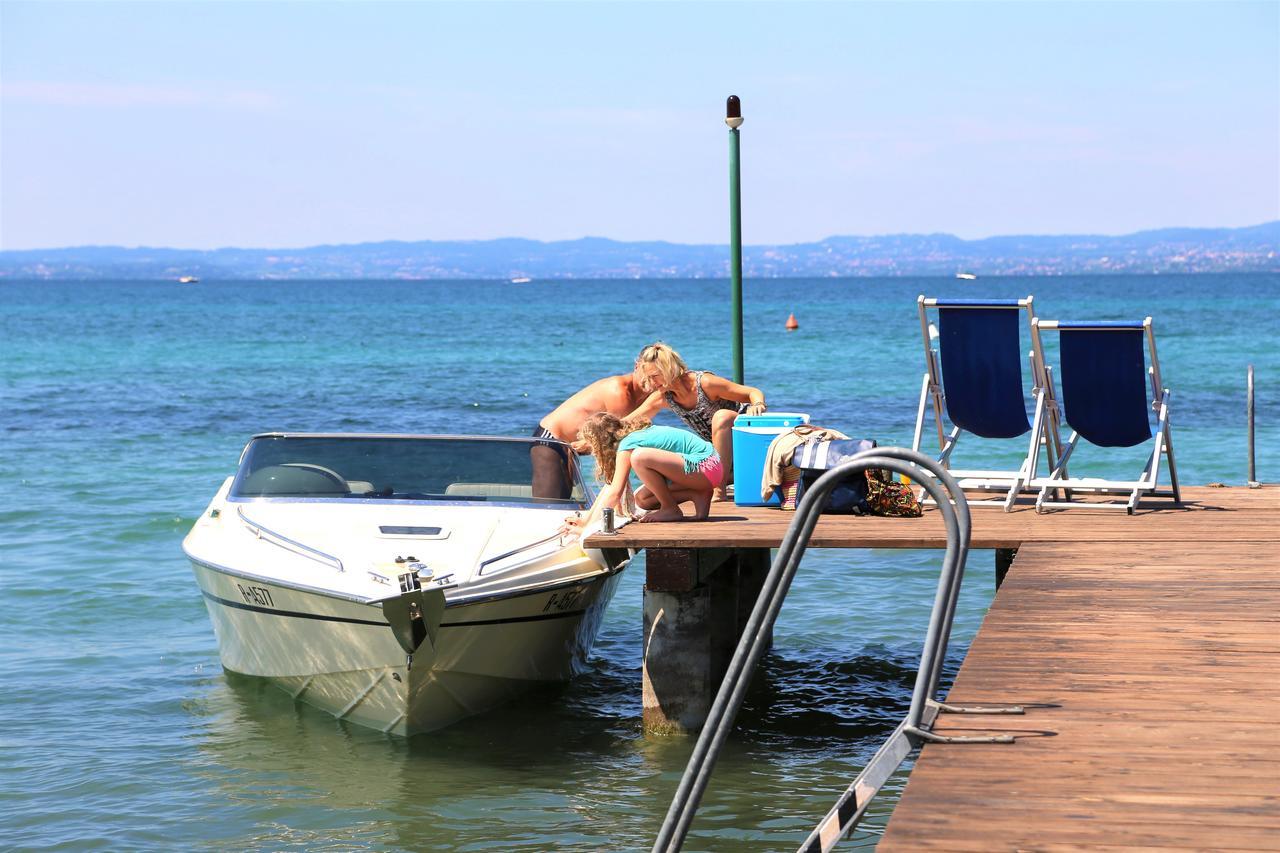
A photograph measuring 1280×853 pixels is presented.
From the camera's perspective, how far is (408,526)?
8.48 meters

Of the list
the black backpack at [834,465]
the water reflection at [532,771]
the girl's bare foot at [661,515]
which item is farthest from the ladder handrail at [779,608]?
the girl's bare foot at [661,515]

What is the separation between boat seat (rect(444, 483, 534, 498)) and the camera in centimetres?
928

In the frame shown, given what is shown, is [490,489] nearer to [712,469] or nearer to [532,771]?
[712,469]

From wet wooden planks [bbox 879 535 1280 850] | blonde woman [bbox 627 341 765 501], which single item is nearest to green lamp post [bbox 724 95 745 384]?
blonde woman [bbox 627 341 765 501]

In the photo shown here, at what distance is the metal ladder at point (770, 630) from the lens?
171 inches

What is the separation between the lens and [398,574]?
25.3ft

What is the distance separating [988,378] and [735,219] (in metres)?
2.71

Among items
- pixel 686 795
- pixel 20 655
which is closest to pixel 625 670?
pixel 20 655

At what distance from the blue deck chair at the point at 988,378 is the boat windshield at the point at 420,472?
2.29m

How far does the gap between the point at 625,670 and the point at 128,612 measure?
15.0ft

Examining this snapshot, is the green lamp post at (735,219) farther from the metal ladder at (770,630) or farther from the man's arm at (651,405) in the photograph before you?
the metal ladder at (770,630)

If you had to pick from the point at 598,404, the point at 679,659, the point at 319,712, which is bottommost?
the point at 319,712

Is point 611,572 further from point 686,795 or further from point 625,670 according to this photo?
point 686,795

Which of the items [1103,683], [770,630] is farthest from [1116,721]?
[770,630]
